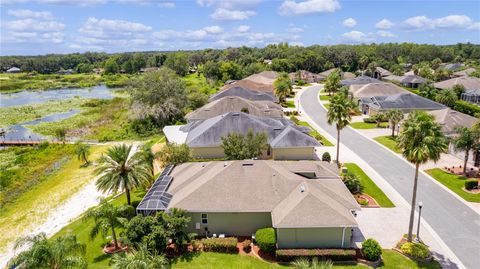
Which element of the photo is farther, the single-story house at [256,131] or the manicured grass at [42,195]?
the single-story house at [256,131]

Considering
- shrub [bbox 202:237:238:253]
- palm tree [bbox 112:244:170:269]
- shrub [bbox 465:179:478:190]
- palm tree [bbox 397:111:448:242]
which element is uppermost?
palm tree [bbox 397:111:448:242]

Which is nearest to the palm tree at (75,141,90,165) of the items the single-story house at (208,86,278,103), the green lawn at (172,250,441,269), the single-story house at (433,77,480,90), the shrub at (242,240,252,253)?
the green lawn at (172,250,441,269)

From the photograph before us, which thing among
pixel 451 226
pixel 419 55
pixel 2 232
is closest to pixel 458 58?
pixel 419 55

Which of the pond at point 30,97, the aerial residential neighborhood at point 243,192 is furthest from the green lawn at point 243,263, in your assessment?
the pond at point 30,97

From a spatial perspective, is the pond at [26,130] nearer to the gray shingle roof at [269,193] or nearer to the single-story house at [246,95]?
the single-story house at [246,95]

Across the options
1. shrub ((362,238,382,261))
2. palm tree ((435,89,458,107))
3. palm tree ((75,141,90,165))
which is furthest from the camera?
palm tree ((435,89,458,107))

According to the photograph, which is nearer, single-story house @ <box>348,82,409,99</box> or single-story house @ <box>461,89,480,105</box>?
single-story house @ <box>461,89,480,105</box>

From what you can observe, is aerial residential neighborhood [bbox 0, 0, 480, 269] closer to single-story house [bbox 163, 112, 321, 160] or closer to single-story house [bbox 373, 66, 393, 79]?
single-story house [bbox 163, 112, 321, 160]
